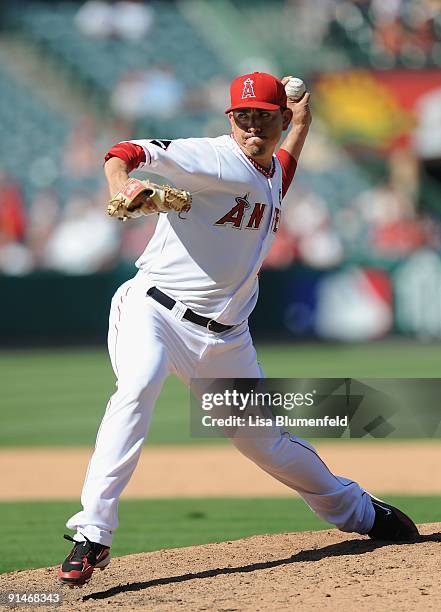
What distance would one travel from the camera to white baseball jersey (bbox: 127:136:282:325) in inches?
171

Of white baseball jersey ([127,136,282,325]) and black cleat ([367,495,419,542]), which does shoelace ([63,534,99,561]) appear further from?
black cleat ([367,495,419,542])

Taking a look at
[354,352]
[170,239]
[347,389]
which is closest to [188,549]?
[347,389]

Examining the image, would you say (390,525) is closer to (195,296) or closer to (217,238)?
(195,296)

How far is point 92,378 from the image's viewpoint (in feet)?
46.3

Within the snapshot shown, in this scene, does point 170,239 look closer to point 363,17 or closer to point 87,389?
point 87,389

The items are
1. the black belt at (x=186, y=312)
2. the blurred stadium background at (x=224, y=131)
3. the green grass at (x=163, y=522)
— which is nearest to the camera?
the black belt at (x=186, y=312)

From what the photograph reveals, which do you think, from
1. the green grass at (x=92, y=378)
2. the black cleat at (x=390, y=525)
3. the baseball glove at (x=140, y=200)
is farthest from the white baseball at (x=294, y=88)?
the green grass at (x=92, y=378)

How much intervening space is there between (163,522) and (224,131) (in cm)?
1469

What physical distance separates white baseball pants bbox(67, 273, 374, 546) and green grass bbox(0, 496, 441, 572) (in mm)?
1100

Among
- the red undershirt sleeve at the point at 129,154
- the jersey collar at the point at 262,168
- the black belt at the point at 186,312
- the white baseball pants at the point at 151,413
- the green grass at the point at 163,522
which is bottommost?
the green grass at the point at 163,522

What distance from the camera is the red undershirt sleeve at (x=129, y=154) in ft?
13.1

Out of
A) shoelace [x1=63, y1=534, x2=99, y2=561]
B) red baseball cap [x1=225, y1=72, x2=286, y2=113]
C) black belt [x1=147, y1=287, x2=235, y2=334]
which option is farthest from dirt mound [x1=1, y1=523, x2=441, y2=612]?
red baseball cap [x1=225, y1=72, x2=286, y2=113]

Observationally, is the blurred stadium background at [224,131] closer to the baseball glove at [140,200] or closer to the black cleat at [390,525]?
the black cleat at [390,525]

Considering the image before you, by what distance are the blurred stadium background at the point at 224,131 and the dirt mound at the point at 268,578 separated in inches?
330
